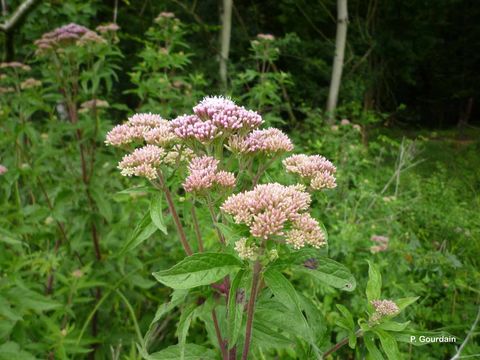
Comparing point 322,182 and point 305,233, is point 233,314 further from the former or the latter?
point 322,182

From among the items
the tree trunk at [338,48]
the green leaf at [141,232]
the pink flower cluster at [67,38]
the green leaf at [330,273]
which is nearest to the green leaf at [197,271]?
the green leaf at [330,273]

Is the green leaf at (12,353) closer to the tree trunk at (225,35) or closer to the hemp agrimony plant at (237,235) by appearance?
the hemp agrimony plant at (237,235)

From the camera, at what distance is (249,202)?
124cm

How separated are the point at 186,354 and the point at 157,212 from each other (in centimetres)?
50

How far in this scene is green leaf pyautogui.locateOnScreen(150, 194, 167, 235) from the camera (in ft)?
4.36

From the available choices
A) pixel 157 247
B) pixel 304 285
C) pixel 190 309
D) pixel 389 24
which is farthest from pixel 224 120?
pixel 389 24

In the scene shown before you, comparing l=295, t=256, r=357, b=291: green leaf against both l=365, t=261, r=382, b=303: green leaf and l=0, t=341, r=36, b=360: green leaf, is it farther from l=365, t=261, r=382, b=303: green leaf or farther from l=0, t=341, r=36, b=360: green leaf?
l=0, t=341, r=36, b=360: green leaf

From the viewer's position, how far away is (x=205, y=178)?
133cm

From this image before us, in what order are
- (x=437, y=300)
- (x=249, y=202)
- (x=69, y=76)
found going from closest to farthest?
1. (x=249, y=202)
2. (x=437, y=300)
3. (x=69, y=76)

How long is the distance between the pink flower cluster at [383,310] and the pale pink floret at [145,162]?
2.87ft

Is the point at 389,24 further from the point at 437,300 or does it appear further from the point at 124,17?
the point at 437,300

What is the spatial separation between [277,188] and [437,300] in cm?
234

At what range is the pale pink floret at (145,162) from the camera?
4.66 ft

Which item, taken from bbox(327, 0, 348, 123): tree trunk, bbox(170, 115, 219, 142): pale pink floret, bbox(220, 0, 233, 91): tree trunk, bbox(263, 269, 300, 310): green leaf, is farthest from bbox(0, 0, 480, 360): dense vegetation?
bbox(220, 0, 233, 91): tree trunk
